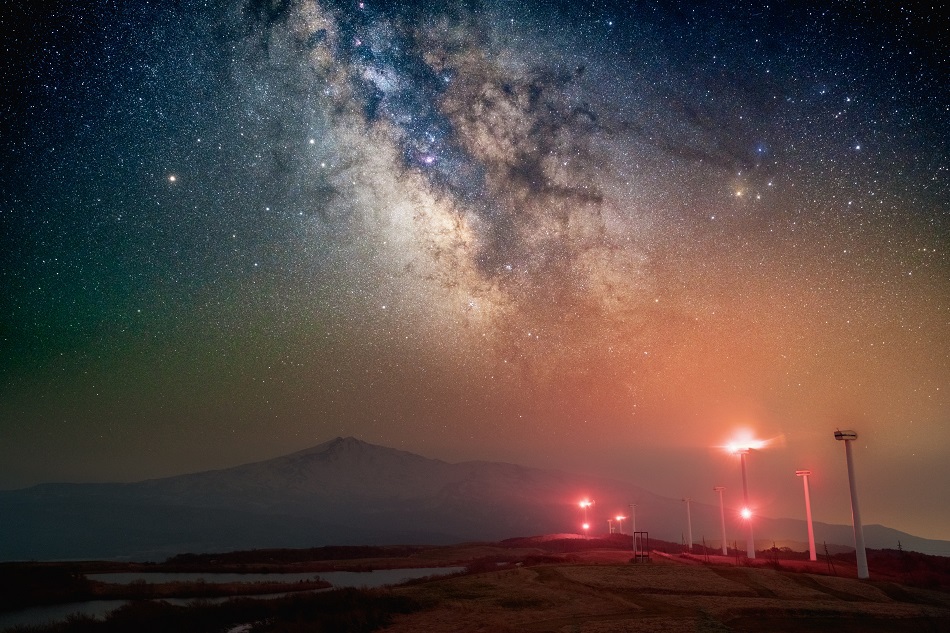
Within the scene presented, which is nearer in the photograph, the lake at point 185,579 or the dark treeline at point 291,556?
the lake at point 185,579

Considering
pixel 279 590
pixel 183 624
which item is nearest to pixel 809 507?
pixel 279 590

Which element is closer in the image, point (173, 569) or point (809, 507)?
point (809, 507)

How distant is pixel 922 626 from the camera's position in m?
19.9

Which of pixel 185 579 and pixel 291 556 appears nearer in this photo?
pixel 185 579

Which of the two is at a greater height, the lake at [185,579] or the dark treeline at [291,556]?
the lake at [185,579]

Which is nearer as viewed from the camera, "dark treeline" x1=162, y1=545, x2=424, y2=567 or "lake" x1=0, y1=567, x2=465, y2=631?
"lake" x1=0, y1=567, x2=465, y2=631

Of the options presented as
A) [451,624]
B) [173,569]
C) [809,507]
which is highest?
[809,507]

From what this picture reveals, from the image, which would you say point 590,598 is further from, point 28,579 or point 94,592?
point 28,579

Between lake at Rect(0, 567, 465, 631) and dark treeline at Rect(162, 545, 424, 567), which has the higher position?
lake at Rect(0, 567, 465, 631)

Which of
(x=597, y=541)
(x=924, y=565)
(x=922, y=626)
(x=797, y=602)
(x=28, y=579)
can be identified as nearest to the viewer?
(x=922, y=626)

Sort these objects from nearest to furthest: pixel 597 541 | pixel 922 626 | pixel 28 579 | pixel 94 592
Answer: pixel 922 626 → pixel 94 592 → pixel 28 579 → pixel 597 541

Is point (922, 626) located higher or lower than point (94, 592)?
higher

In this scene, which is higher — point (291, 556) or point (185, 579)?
point (185, 579)

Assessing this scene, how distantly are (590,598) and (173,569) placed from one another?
4556 centimetres
